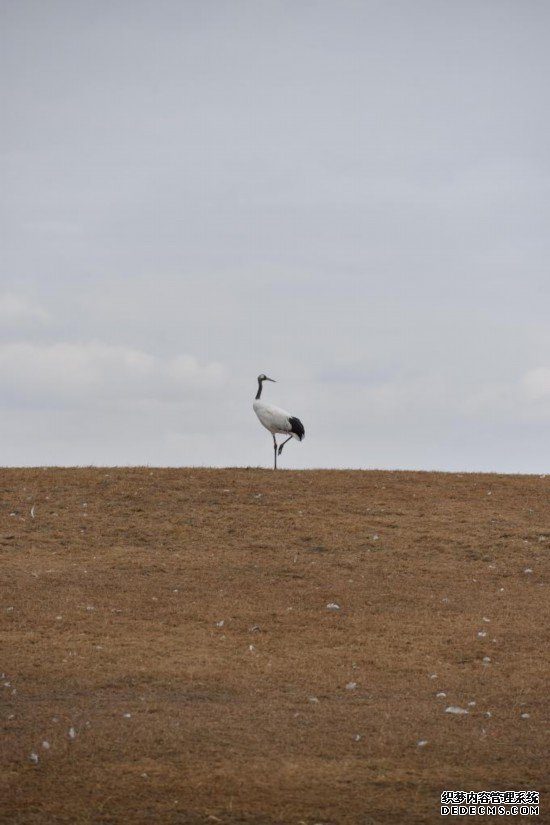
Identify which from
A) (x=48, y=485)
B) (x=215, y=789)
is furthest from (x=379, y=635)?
(x=48, y=485)

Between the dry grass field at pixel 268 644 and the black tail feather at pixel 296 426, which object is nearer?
the dry grass field at pixel 268 644

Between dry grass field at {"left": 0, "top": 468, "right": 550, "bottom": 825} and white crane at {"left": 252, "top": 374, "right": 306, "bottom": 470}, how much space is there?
1.62 metres

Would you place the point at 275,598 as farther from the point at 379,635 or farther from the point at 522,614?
the point at 522,614

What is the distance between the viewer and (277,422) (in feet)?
93.8

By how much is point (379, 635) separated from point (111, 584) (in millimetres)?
5629

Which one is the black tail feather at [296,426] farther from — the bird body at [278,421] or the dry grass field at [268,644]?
the dry grass field at [268,644]

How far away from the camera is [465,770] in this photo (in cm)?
1052

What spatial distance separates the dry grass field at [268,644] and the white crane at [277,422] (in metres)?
1.62

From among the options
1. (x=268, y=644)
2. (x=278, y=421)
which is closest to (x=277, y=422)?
(x=278, y=421)

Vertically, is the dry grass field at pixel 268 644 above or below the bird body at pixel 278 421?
below

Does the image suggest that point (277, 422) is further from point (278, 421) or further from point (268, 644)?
point (268, 644)

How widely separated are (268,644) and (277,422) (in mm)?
13011

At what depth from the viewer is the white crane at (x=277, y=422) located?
28.5 meters

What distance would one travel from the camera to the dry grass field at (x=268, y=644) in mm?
10062
